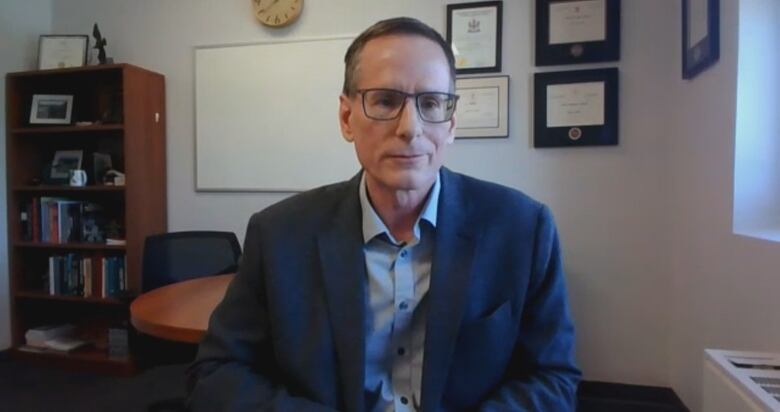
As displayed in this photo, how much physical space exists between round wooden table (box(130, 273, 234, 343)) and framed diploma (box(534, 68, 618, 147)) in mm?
1753

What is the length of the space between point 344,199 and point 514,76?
6.22 ft

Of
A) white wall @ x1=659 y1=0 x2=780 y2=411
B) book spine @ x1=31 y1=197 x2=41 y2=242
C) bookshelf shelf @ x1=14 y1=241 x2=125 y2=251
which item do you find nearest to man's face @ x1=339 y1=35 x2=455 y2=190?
white wall @ x1=659 y1=0 x2=780 y2=411

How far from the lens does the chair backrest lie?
231 centimetres

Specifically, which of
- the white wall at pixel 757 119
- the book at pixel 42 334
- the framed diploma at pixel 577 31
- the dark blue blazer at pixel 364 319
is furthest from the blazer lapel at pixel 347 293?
the book at pixel 42 334

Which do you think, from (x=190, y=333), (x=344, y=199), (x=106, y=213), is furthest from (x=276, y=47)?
(x=344, y=199)

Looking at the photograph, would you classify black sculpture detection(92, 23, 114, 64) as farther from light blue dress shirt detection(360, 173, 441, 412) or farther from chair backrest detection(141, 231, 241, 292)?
light blue dress shirt detection(360, 173, 441, 412)

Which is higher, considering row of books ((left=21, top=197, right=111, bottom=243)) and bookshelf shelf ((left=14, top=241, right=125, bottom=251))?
row of books ((left=21, top=197, right=111, bottom=243))

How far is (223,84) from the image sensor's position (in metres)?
3.02

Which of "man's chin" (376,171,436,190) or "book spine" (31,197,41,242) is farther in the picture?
"book spine" (31,197,41,242)

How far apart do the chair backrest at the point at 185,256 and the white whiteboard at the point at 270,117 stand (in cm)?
59

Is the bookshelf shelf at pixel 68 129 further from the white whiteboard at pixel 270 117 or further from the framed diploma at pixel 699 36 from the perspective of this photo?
the framed diploma at pixel 699 36

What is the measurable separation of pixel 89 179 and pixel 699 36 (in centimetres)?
343

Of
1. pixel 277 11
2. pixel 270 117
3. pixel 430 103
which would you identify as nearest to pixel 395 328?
pixel 430 103

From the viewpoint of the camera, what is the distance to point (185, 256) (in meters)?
2.41
